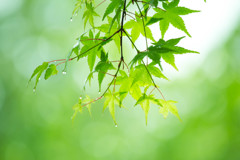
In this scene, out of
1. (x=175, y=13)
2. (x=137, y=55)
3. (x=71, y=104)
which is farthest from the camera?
(x=71, y=104)

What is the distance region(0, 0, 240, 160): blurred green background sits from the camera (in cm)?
745

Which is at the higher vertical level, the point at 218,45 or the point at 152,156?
the point at 218,45

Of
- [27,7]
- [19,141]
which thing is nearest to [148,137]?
[19,141]

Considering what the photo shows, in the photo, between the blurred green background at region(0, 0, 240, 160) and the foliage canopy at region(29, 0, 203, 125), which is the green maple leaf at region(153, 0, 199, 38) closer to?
the foliage canopy at region(29, 0, 203, 125)

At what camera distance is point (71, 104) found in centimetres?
771

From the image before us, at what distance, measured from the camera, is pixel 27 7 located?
784 centimetres

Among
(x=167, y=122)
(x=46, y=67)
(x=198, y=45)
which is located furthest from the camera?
(x=167, y=122)

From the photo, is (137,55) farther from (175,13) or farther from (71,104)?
(71,104)

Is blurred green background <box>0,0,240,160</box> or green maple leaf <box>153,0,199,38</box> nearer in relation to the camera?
green maple leaf <box>153,0,199,38</box>

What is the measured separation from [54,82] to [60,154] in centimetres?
209

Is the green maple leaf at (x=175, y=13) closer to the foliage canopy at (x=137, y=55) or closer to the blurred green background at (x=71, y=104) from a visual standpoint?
the foliage canopy at (x=137, y=55)

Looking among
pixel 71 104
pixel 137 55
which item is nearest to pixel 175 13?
pixel 137 55

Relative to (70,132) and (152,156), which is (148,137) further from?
(70,132)

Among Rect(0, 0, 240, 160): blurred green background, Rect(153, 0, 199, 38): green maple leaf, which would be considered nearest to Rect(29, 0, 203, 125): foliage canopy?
Rect(153, 0, 199, 38): green maple leaf
